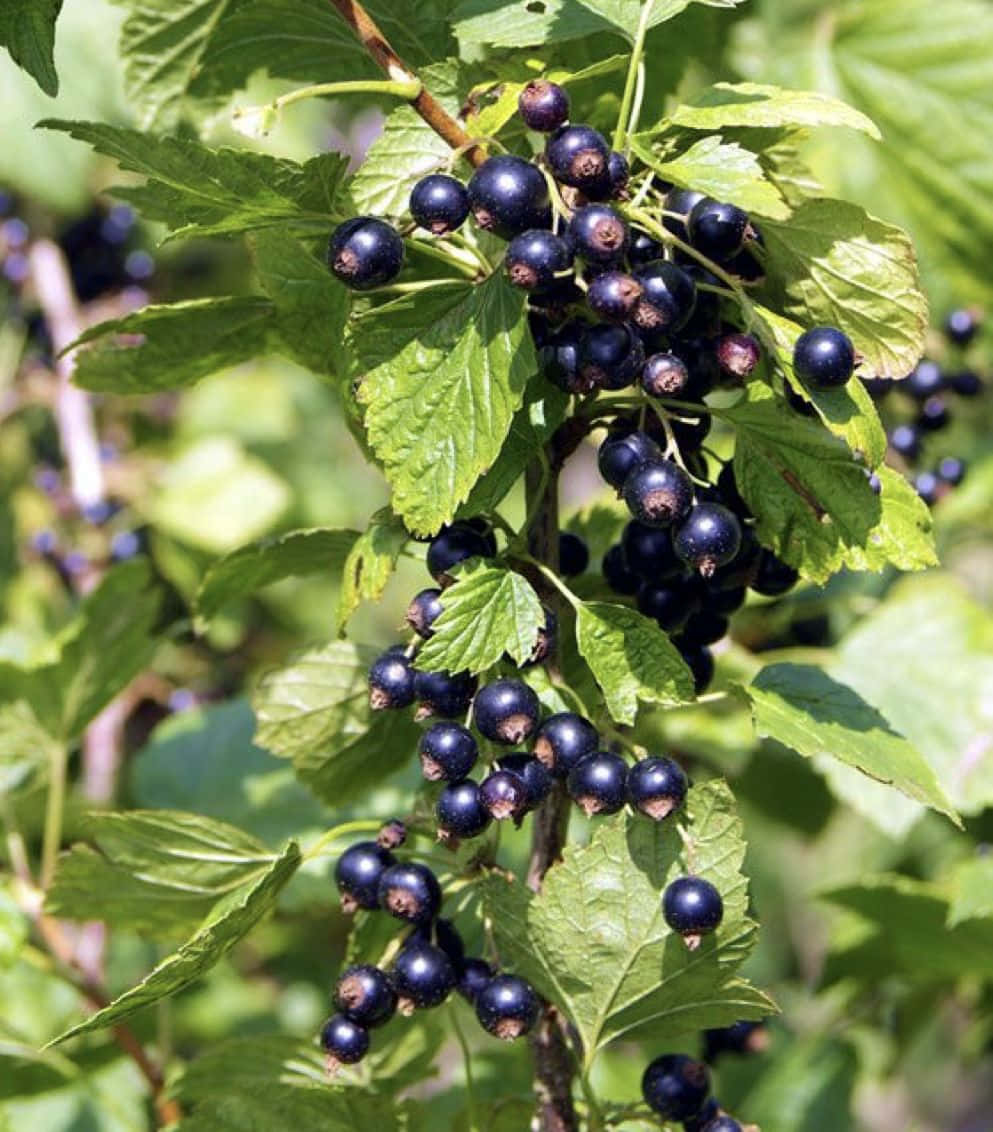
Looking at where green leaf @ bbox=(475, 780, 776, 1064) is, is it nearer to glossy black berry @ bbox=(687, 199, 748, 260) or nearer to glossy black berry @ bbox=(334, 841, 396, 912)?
glossy black berry @ bbox=(334, 841, 396, 912)

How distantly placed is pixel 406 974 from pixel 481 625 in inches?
9.9

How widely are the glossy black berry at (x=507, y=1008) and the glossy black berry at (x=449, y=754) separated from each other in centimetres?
15

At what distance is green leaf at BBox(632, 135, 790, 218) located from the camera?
104 centimetres

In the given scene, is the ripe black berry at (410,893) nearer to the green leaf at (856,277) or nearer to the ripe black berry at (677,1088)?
the ripe black berry at (677,1088)

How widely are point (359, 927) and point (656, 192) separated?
1.90 feet

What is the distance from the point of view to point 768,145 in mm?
1225

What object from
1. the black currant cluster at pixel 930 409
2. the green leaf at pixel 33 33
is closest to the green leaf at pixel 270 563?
the green leaf at pixel 33 33

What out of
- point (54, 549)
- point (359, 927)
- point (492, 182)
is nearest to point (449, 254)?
point (492, 182)

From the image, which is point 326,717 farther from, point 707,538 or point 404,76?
point 404,76

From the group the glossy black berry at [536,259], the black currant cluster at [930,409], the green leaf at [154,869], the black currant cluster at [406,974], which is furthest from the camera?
the black currant cluster at [930,409]

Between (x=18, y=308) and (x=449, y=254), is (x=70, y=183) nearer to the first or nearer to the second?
(x=18, y=308)

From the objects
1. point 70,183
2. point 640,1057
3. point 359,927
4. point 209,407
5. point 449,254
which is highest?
point 449,254

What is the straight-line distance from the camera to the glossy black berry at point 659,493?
1.07 metres

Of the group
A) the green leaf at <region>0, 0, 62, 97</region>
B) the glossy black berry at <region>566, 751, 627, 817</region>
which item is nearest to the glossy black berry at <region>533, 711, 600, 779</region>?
the glossy black berry at <region>566, 751, 627, 817</region>
